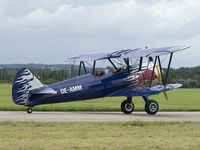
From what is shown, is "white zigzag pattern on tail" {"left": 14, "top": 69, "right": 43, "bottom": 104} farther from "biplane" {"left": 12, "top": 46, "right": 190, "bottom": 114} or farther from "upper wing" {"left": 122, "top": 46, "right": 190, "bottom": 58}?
"upper wing" {"left": 122, "top": 46, "right": 190, "bottom": 58}

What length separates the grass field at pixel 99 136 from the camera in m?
9.38

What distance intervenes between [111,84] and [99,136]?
9.28 m

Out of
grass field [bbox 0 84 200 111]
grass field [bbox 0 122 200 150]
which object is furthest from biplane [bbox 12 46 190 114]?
grass field [bbox 0 122 200 150]

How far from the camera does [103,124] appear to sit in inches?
546

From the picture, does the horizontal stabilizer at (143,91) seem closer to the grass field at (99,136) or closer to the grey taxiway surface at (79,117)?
the grey taxiway surface at (79,117)

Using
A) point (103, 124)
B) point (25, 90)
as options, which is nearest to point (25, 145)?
point (103, 124)

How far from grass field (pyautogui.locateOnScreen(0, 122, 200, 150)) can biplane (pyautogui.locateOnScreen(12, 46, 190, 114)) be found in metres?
5.03

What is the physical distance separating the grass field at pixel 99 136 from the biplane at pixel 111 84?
5028 millimetres

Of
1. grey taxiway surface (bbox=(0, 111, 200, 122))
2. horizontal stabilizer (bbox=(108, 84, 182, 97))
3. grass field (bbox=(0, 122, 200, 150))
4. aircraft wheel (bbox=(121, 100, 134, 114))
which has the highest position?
horizontal stabilizer (bbox=(108, 84, 182, 97))

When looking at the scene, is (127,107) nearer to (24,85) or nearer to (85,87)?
(85,87)

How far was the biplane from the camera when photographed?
18.4 meters

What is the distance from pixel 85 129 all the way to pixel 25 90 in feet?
21.8

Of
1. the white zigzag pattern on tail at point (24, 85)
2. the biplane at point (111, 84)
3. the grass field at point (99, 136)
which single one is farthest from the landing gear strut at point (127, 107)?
the grass field at point (99, 136)

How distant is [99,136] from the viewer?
1098cm
